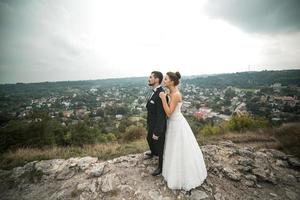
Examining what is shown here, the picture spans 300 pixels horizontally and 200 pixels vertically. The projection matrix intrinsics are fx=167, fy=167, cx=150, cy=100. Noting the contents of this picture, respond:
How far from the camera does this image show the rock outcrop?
3.88 m

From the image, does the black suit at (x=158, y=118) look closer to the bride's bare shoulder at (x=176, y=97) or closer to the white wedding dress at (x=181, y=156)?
the white wedding dress at (x=181, y=156)

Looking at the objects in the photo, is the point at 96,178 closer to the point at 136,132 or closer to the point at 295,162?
the point at 295,162

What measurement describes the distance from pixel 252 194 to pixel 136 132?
1020 cm

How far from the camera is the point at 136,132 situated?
44.1 ft

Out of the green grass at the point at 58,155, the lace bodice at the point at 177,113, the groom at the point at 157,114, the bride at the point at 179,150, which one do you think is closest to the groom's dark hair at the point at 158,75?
the groom at the point at 157,114

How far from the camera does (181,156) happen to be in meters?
3.68

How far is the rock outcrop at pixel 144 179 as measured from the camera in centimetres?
388

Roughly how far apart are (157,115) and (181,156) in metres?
1.04

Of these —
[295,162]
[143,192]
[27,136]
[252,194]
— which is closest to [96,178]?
[143,192]

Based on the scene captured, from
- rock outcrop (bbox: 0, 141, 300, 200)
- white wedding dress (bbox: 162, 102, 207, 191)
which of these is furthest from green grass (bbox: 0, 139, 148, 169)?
white wedding dress (bbox: 162, 102, 207, 191)

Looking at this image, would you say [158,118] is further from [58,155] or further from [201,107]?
[201,107]

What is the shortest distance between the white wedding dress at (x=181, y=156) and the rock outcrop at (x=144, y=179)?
27 cm

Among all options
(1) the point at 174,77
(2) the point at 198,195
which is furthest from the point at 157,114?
(2) the point at 198,195

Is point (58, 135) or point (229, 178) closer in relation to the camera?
point (229, 178)
